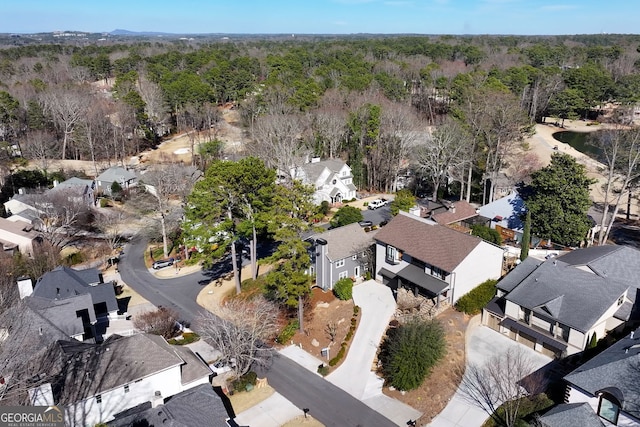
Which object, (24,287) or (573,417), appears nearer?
(573,417)

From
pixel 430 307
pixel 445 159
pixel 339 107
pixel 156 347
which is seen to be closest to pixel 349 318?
pixel 430 307

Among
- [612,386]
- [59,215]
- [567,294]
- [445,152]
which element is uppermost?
[445,152]

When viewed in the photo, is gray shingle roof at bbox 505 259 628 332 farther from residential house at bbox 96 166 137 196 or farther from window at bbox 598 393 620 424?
residential house at bbox 96 166 137 196

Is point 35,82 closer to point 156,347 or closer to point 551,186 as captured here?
point 156,347

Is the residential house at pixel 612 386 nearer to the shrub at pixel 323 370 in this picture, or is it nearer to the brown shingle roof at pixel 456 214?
the shrub at pixel 323 370

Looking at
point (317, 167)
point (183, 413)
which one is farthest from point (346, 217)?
point (183, 413)

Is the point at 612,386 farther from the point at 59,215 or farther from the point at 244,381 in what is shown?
the point at 59,215
